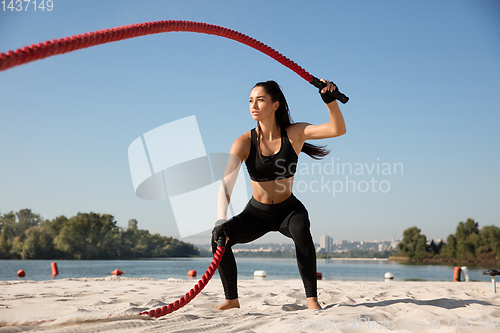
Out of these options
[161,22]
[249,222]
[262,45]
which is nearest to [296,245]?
[249,222]

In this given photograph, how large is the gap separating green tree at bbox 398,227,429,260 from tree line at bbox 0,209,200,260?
141 ft

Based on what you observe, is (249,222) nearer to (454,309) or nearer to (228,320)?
(228,320)

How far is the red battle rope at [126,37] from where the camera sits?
155cm

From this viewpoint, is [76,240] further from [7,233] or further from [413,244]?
[413,244]

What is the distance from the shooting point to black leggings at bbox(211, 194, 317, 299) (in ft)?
10.3

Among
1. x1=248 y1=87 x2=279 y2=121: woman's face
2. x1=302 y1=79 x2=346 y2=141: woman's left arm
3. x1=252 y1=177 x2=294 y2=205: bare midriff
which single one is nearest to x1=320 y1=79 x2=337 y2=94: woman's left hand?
x1=302 y1=79 x2=346 y2=141: woman's left arm

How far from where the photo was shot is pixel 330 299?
3.71m

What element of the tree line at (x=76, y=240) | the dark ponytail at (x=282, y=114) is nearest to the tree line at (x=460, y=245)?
the tree line at (x=76, y=240)

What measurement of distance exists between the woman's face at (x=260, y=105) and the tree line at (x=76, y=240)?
202ft

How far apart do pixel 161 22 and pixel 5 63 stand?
112cm

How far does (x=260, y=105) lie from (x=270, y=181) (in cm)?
78

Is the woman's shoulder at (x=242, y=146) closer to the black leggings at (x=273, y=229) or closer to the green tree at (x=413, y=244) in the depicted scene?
the black leggings at (x=273, y=229)

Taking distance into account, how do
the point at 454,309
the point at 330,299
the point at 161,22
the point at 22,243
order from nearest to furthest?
1. the point at 161,22
2. the point at 454,309
3. the point at 330,299
4. the point at 22,243

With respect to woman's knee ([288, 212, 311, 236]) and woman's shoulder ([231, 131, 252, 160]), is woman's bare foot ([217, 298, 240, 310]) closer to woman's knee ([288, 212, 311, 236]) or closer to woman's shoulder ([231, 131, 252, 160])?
woman's knee ([288, 212, 311, 236])
